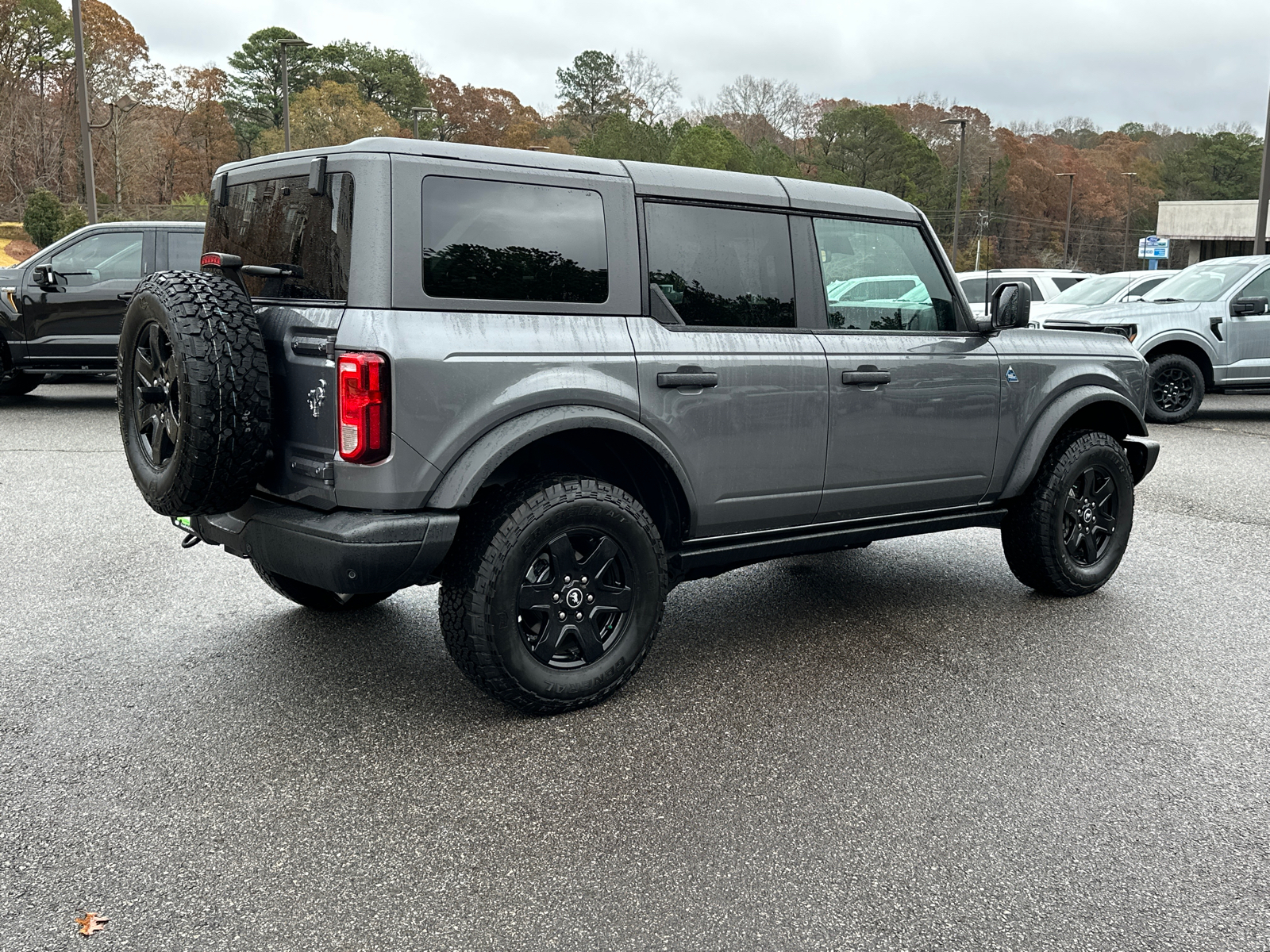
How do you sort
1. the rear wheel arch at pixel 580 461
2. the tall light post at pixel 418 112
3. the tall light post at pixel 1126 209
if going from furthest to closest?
the tall light post at pixel 1126 209
the tall light post at pixel 418 112
the rear wheel arch at pixel 580 461

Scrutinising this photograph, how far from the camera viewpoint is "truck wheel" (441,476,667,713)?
12.5ft

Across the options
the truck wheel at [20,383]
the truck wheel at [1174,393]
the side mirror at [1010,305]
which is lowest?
the truck wheel at [20,383]

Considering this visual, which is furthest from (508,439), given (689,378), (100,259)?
(100,259)

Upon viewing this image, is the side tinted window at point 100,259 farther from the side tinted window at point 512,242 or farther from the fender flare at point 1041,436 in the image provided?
the fender flare at point 1041,436

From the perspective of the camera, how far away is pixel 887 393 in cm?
483

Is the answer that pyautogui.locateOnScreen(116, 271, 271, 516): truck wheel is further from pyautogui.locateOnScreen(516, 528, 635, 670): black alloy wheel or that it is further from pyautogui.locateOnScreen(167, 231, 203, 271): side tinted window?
pyautogui.locateOnScreen(167, 231, 203, 271): side tinted window

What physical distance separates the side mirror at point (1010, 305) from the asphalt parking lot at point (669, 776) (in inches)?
56.3

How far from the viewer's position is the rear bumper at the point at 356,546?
358cm

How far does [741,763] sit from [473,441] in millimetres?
1401

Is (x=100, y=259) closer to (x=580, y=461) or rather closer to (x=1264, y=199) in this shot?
(x=580, y=461)

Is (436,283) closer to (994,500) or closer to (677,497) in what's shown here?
(677,497)

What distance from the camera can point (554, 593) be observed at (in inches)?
157

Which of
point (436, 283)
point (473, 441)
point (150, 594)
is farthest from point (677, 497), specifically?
point (150, 594)

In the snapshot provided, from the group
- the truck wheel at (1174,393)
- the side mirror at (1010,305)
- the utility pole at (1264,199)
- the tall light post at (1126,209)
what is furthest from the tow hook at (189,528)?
the tall light post at (1126,209)
